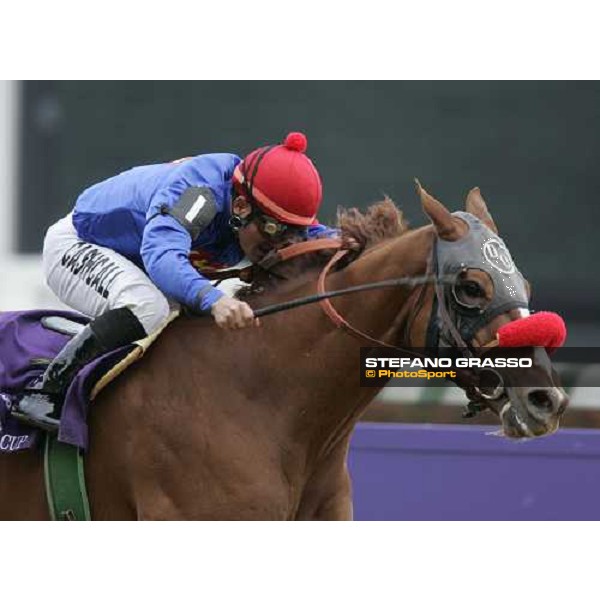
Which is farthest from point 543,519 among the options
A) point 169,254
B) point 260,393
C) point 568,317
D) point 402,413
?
point 169,254

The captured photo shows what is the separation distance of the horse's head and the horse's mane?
28 cm

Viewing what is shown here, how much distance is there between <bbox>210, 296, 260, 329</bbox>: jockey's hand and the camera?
379cm

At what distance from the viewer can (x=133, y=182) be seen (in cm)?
433

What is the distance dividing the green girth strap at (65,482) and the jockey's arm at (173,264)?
0.63 metres

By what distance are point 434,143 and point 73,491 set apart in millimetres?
3974

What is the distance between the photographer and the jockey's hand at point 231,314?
149 inches

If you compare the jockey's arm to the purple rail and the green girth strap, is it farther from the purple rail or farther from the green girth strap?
the purple rail

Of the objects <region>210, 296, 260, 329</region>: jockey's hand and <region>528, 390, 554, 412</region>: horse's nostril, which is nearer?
<region>528, 390, 554, 412</region>: horse's nostril

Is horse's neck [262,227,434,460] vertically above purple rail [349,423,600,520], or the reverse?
horse's neck [262,227,434,460]

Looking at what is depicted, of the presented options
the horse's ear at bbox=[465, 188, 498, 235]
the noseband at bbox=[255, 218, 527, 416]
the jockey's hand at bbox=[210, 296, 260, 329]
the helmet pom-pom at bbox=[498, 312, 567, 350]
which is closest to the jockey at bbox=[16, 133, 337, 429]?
the jockey's hand at bbox=[210, 296, 260, 329]

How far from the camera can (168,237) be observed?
3920 mm

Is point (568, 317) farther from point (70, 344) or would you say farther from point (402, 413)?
point (70, 344)

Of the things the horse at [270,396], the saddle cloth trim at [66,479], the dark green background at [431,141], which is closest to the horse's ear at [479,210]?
the horse at [270,396]

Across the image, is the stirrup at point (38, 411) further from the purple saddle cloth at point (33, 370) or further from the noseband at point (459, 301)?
the noseband at point (459, 301)
